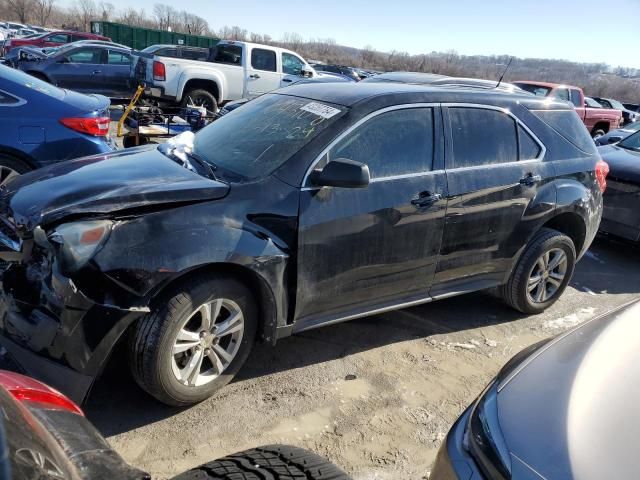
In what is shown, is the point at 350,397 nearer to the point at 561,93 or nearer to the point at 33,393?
the point at 33,393

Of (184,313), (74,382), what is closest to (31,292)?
(74,382)

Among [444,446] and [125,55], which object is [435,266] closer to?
[444,446]

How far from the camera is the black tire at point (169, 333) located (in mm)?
2670

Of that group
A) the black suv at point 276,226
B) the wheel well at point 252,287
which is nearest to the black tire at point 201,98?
the black suv at point 276,226

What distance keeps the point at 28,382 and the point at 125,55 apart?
50.3 feet

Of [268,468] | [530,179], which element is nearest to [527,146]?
[530,179]

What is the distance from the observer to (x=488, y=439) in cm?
185

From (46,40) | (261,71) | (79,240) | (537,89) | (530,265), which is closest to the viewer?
(79,240)

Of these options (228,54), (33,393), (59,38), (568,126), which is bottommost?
(33,393)

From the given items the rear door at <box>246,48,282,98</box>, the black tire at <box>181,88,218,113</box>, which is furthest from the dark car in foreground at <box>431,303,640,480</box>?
the rear door at <box>246,48,282,98</box>

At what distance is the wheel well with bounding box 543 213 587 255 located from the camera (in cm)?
452

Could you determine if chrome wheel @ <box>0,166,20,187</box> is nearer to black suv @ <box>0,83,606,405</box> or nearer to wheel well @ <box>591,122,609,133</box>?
black suv @ <box>0,83,606,405</box>

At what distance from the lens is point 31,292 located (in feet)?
8.66

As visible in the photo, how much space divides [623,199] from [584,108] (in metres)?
10.5
